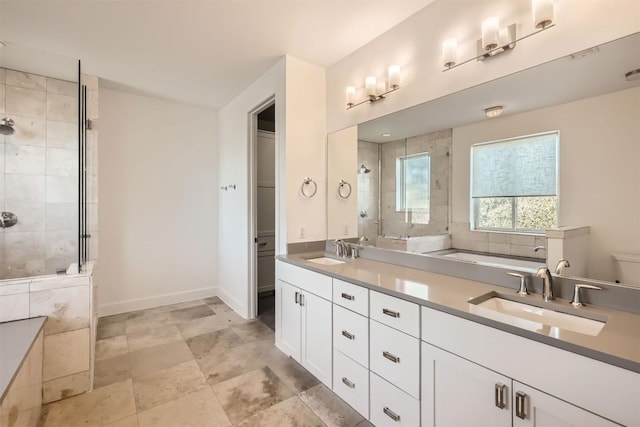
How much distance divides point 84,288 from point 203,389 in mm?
1094

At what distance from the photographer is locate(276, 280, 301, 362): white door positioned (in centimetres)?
232

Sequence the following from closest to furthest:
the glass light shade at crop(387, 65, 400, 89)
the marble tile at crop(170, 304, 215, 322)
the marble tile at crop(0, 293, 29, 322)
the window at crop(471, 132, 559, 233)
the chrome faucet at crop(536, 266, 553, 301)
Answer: the chrome faucet at crop(536, 266, 553, 301) → the window at crop(471, 132, 559, 233) → the marble tile at crop(0, 293, 29, 322) → the glass light shade at crop(387, 65, 400, 89) → the marble tile at crop(170, 304, 215, 322)

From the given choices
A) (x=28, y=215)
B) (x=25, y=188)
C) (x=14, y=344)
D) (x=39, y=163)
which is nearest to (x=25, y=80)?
(x=39, y=163)

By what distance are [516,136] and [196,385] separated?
2606mm

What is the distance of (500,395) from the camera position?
43.1 inches

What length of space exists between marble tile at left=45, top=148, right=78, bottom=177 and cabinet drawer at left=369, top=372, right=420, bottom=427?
3.14 meters

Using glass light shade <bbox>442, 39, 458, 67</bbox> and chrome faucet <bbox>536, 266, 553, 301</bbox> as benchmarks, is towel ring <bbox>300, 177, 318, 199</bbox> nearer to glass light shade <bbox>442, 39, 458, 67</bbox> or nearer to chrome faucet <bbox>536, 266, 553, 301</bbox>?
glass light shade <bbox>442, 39, 458, 67</bbox>

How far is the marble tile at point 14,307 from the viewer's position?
1.83m

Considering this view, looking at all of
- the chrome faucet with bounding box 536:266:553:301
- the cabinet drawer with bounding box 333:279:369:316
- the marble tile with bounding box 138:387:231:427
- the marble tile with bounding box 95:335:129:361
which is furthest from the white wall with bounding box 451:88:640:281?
the marble tile with bounding box 95:335:129:361

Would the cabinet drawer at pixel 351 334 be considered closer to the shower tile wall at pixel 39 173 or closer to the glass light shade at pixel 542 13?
the glass light shade at pixel 542 13

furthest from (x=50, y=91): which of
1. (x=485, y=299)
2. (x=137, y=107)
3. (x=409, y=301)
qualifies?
(x=485, y=299)

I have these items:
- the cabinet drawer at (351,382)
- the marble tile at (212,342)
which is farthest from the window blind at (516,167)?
the marble tile at (212,342)

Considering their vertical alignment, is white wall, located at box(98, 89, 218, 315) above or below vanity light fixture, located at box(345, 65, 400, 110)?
below

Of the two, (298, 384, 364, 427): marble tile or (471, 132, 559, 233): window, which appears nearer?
(471, 132, 559, 233): window
